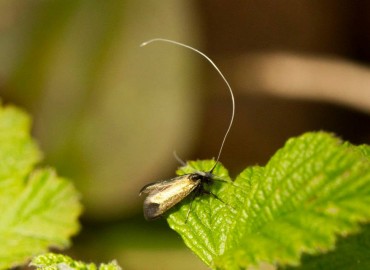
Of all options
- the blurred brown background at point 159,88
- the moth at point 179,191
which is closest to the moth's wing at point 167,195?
the moth at point 179,191

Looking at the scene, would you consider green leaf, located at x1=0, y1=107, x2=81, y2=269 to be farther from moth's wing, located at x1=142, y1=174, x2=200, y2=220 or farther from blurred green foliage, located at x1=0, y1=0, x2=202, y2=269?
blurred green foliage, located at x1=0, y1=0, x2=202, y2=269

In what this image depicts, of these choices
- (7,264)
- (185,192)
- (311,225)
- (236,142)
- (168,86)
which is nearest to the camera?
(311,225)

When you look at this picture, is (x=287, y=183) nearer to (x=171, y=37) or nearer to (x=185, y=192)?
(x=185, y=192)

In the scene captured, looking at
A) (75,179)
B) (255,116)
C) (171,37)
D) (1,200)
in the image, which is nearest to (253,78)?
(255,116)

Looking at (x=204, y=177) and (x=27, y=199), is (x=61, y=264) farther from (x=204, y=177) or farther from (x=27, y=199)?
(x=27, y=199)

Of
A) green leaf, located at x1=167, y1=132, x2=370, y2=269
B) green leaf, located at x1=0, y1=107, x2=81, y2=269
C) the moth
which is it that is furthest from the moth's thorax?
green leaf, located at x1=0, y1=107, x2=81, y2=269

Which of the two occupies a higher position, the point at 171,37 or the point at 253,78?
the point at 171,37

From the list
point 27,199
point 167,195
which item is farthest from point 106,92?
point 167,195

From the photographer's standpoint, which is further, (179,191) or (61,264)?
(179,191)
